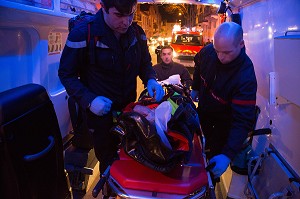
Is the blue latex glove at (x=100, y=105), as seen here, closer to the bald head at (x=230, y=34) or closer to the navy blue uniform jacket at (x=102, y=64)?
the navy blue uniform jacket at (x=102, y=64)

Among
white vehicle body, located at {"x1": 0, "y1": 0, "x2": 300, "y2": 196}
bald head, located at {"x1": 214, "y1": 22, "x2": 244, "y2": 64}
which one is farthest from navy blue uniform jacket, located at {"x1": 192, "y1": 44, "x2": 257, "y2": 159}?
white vehicle body, located at {"x1": 0, "y1": 0, "x2": 300, "y2": 196}

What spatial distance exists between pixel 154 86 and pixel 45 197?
1.17 metres

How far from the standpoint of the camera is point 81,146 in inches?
133

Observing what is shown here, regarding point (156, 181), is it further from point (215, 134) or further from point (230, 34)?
point (215, 134)

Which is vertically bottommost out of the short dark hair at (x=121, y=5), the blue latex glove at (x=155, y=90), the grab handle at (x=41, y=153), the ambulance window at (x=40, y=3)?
the grab handle at (x=41, y=153)

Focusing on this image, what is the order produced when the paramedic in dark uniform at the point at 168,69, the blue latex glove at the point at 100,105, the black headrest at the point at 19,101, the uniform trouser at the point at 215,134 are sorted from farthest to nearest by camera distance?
the paramedic in dark uniform at the point at 168,69 → the uniform trouser at the point at 215,134 → the blue latex glove at the point at 100,105 → the black headrest at the point at 19,101

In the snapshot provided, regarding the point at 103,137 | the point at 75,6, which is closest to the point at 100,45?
the point at 103,137

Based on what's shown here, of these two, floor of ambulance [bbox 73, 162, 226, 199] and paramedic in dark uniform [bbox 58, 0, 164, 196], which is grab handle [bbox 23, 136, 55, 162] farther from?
floor of ambulance [bbox 73, 162, 226, 199]

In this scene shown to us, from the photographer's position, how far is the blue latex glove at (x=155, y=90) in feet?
7.44

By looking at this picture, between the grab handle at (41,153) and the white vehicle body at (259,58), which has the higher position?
the white vehicle body at (259,58)

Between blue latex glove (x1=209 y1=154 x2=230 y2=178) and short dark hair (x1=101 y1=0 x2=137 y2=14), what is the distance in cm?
119

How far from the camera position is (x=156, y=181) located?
5.35ft

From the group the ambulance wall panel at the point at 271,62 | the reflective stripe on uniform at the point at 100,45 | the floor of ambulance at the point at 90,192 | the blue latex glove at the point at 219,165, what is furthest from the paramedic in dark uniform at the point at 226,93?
the reflective stripe on uniform at the point at 100,45

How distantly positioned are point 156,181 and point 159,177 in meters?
0.04
